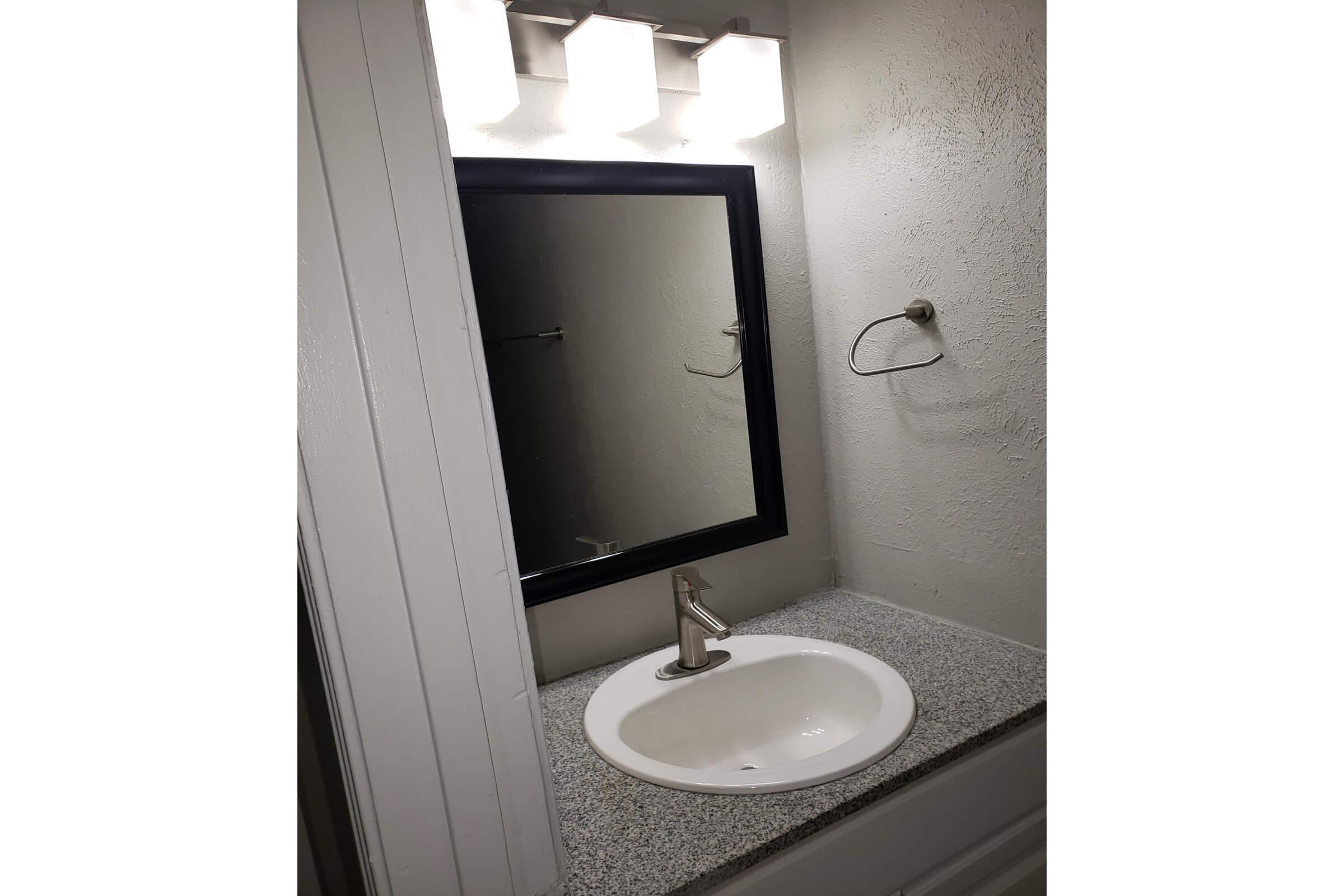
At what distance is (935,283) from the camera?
137 cm

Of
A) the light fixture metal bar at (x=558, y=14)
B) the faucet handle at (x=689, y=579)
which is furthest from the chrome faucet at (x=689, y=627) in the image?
the light fixture metal bar at (x=558, y=14)

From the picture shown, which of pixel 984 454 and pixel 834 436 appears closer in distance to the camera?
pixel 984 454

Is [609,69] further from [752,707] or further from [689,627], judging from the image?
[752,707]

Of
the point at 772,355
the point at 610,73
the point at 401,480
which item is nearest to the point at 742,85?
the point at 610,73

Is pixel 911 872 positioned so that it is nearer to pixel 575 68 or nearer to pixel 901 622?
pixel 901 622

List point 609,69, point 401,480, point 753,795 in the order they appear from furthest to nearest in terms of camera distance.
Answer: point 609,69 < point 753,795 < point 401,480

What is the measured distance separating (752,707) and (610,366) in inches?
25.7

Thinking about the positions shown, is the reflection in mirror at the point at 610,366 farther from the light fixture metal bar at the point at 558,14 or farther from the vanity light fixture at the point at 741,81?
the light fixture metal bar at the point at 558,14

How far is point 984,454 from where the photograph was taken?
4.41 feet

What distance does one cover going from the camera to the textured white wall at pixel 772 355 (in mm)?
1332

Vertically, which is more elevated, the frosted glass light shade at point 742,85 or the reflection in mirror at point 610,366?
the frosted glass light shade at point 742,85

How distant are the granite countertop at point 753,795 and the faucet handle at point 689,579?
163 mm

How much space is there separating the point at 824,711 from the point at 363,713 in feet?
2.88

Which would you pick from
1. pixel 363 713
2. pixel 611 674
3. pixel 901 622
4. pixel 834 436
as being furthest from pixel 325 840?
pixel 834 436
